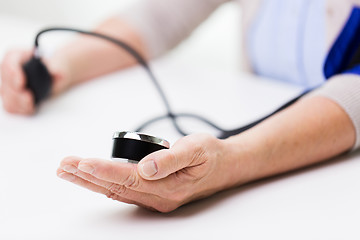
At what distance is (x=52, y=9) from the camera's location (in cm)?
216

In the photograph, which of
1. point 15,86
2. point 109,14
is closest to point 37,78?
point 15,86

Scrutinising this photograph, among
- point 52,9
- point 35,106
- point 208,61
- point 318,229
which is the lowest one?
point 318,229

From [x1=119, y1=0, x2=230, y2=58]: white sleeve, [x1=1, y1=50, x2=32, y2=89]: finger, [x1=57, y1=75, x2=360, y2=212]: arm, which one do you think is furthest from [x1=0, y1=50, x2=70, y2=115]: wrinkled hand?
[x1=57, y1=75, x2=360, y2=212]: arm

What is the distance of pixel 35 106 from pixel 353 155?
543 mm

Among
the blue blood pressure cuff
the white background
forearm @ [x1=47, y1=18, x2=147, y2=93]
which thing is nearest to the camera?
the blue blood pressure cuff

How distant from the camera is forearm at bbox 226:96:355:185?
1.83 feet

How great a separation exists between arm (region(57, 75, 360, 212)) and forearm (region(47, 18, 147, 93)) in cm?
49

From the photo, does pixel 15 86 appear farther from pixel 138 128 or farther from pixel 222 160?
pixel 222 160

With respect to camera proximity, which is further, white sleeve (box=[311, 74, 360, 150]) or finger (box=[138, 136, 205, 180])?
white sleeve (box=[311, 74, 360, 150])

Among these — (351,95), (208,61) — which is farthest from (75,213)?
(208,61)

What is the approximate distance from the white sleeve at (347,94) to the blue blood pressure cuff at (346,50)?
7 centimetres

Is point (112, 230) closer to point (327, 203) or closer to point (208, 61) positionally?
point (327, 203)

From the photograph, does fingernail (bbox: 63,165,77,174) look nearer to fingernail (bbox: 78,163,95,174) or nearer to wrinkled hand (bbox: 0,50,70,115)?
fingernail (bbox: 78,163,95,174)

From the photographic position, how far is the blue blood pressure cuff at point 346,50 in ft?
2.41
